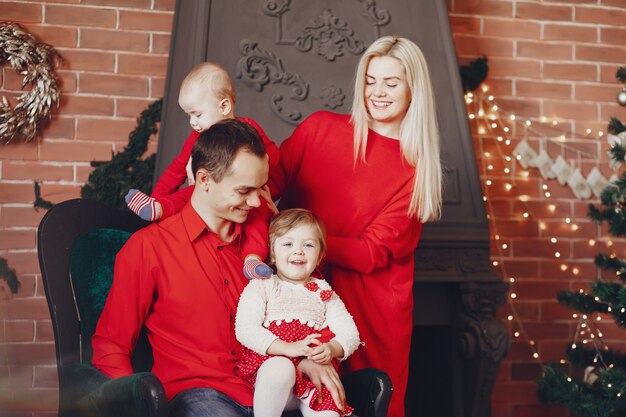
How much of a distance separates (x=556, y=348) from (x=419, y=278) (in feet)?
3.83

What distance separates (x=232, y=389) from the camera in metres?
1.75

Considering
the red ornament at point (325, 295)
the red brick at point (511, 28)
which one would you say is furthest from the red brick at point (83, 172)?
the red brick at point (511, 28)

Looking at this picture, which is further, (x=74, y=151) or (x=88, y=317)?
(x=74, y=151)

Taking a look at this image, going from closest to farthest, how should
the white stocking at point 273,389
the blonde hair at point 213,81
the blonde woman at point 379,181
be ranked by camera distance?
the white stocking at point 273,389 → the blonde hair at point 213,81 → the blonde woman at point 379,181

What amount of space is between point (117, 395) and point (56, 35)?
2178 mm

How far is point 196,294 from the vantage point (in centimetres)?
180

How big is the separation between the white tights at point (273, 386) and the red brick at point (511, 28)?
2513mm

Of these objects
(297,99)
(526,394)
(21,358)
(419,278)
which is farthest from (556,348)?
(21,358)

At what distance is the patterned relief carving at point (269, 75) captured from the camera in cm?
298

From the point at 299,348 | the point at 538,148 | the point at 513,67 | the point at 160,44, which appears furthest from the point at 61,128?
the point at 538,148

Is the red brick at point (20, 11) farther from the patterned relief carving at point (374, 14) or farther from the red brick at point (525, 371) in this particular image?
the red brick at point (525, 371)

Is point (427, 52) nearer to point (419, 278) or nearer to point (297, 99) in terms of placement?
point (297, 99)

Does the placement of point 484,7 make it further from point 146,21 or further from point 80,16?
point 80,16

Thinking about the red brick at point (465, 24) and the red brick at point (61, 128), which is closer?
the red brick at point (61, 128)
